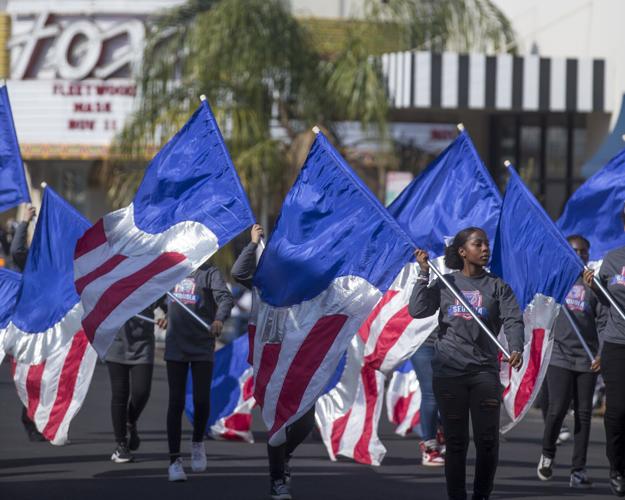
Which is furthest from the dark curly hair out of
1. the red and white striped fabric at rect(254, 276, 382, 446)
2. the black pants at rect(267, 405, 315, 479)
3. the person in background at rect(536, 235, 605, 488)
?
the person in background at rect(536, 235, 605, 488)

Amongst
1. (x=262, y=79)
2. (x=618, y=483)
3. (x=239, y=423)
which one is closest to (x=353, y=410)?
(x=239, y=423)

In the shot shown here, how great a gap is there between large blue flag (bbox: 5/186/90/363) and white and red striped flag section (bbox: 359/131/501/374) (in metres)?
2.37

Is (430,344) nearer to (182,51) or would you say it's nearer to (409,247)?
(409,247)

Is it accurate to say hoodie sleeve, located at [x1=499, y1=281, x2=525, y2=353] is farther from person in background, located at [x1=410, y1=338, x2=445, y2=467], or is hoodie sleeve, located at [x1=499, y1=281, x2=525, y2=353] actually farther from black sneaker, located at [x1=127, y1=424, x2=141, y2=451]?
black sneaker, located at [x1=127, y1=424, x2=141, y2=451]

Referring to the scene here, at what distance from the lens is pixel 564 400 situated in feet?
33.8

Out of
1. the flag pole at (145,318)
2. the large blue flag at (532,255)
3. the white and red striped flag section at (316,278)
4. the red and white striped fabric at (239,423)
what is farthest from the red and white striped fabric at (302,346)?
the red and white striped fabric at (239,423)

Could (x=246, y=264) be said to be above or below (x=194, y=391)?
above

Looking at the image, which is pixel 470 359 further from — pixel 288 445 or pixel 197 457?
pixel 197 457

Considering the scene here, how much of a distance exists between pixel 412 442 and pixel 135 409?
2.85 meters

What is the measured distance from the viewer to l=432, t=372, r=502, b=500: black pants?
829 cm

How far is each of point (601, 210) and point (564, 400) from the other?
1706 mm

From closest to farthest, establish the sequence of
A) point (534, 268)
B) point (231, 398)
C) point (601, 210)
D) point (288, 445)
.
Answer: point (288, 445) < point (534, 268) < point (601, 210) < point (231, 398)

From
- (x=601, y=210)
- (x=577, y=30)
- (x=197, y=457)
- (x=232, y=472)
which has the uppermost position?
(x=577, y=30)

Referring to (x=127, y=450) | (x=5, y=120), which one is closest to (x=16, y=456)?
(x=127, y=450)
